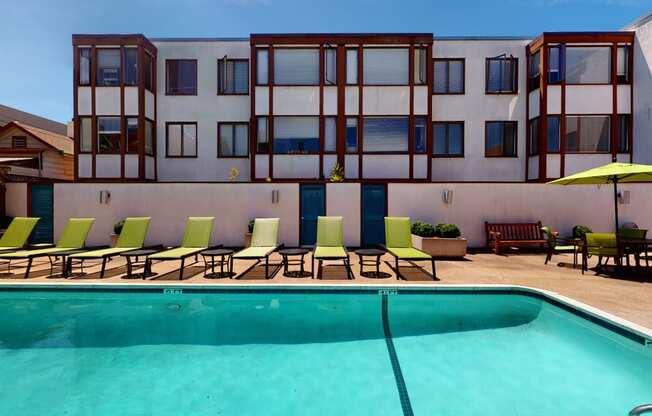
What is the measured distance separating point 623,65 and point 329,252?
17863 millimetres

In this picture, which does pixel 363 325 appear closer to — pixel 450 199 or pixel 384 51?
pixel 450 199

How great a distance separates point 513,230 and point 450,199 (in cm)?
255

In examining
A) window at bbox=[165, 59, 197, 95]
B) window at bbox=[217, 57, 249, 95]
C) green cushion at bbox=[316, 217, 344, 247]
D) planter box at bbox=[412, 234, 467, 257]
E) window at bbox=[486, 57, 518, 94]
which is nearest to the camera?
green cushion at bbox=[316, 217, 344, 247]

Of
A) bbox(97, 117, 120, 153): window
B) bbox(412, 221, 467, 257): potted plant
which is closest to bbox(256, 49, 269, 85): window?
bbox(97, 117, 120, 153): window

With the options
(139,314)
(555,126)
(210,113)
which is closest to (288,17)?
(210,113)

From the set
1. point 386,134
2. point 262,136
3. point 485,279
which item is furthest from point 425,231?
point 262,136

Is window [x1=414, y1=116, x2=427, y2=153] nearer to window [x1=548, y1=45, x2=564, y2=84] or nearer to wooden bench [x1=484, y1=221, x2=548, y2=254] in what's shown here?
wooden bench [x1=484, y1=221, x2=548, y2=254]

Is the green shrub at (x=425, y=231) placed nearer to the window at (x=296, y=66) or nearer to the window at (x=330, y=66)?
the window at (x=330, y=66)

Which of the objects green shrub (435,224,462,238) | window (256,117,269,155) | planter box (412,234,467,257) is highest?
window (256,117,269,155)

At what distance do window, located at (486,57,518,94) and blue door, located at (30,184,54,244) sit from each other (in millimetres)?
20562

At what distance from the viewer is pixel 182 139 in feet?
56.3

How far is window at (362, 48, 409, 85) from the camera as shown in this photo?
619 inches

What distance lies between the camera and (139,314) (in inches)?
255

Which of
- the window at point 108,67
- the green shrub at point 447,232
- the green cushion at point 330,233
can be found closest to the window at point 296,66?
the window at point 108,67
